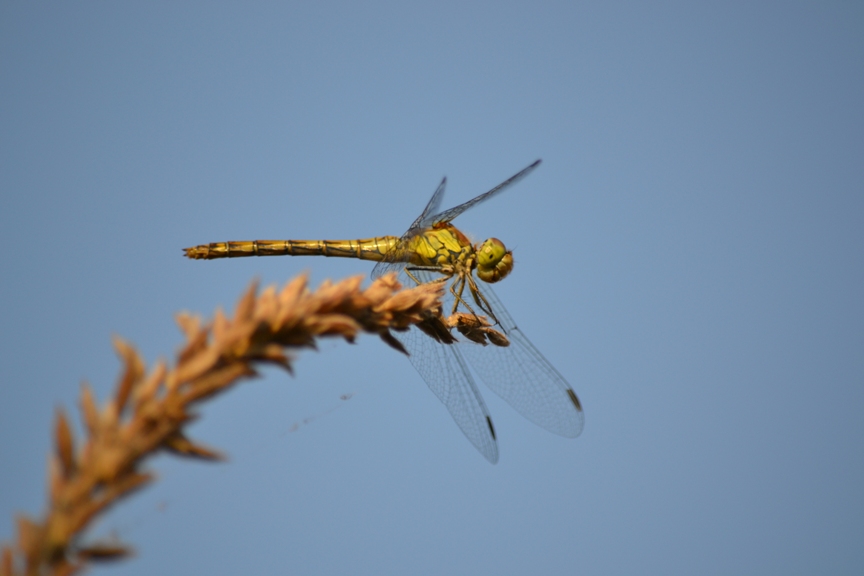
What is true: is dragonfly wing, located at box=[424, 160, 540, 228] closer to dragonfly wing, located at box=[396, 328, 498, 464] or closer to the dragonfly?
the dragonfly

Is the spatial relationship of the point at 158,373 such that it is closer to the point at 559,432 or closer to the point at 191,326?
the point at 191,326

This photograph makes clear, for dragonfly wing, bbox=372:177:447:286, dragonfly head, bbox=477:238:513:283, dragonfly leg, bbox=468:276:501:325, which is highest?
dragonfly wing, bbox=372:177:447:286

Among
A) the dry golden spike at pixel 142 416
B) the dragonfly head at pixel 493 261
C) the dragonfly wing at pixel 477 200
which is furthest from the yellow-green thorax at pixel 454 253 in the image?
the dry golden spike at pixel 142 416

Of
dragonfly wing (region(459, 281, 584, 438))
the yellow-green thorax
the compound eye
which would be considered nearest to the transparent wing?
the yellow-green thorax

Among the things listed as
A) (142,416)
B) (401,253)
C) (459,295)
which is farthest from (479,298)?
(142,416)

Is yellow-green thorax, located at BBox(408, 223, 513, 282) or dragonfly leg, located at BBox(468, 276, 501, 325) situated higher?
yellow-green thorax, located at BBox(408, 223, 513, 282)

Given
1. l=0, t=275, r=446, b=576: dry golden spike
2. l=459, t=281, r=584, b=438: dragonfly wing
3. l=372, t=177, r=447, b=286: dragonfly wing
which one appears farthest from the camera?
l=372, t=177, r=447, b=286: dragonfly wing

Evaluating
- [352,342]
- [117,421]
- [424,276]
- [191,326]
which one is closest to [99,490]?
[117,421]
